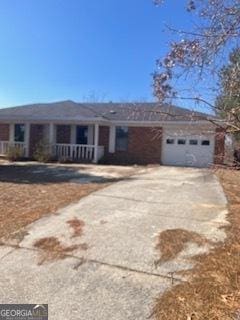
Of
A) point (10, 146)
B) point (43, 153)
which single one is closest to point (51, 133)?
point (43, 153)

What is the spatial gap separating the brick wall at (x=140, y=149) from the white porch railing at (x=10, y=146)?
17.6 ft

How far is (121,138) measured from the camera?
22.3 metres

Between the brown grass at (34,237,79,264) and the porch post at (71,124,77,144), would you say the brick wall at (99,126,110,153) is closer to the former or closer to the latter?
the porch post at (71,124,77,144)

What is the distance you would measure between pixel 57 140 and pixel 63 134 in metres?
0.56

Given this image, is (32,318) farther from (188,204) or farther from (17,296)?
(188,204)

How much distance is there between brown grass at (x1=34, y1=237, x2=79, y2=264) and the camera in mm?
5449

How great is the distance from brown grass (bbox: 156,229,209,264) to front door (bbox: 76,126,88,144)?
1748 cm

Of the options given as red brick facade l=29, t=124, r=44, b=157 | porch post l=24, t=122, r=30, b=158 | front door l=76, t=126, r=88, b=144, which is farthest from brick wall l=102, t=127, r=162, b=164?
porch post l=24, t=122, r=30, b=158

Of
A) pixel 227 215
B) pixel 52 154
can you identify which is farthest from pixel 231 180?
pixel 52 154

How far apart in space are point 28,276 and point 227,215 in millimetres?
4315

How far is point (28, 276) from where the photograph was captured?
4.87 m

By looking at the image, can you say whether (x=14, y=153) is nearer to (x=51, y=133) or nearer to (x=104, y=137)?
(x=51, y=133)

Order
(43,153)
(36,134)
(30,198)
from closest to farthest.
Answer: (30,198), (43,153), (36,134)

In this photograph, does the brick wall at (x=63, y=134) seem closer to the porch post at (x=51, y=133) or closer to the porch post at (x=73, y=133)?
the porch post at (x=73, y=133)
